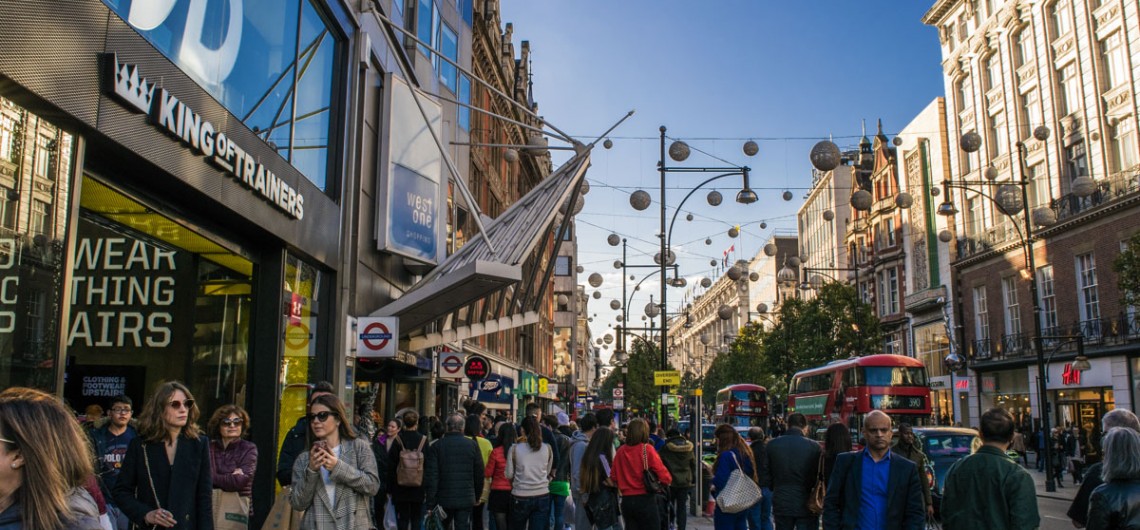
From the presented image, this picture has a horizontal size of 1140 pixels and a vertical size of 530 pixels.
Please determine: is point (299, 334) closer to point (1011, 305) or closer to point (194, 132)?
point (194, 132)

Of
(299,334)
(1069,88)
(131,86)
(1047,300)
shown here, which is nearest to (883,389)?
(1047,300)

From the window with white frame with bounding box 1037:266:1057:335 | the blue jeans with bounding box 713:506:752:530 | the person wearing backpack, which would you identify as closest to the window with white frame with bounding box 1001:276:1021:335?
the window with white frame with bounding box 1037:266:1057:335

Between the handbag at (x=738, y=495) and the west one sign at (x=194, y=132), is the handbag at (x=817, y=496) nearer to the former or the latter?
the handbag at (x=738, y=495)

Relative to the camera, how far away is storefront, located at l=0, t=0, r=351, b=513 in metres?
6.87

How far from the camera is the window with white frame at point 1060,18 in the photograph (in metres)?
37.4

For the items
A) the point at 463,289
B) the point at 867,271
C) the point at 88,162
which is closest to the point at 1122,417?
the point at 88,162

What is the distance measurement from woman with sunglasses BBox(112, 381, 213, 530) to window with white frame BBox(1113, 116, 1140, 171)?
118 ft

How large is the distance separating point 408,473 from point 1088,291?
34940 millimetres

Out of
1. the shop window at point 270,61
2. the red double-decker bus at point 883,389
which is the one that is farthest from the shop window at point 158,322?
the red double-decker bus at point 883,389

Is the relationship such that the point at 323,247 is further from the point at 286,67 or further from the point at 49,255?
the point at 49,255

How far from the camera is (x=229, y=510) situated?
283 inches

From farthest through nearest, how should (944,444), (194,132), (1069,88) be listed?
(1069,88) → (944,444) → (194,132)

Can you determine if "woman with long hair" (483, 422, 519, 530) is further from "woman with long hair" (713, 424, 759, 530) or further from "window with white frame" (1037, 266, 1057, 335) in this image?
"window with white frame" (1037, 266, 1057, 335)

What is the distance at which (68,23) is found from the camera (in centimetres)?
714
